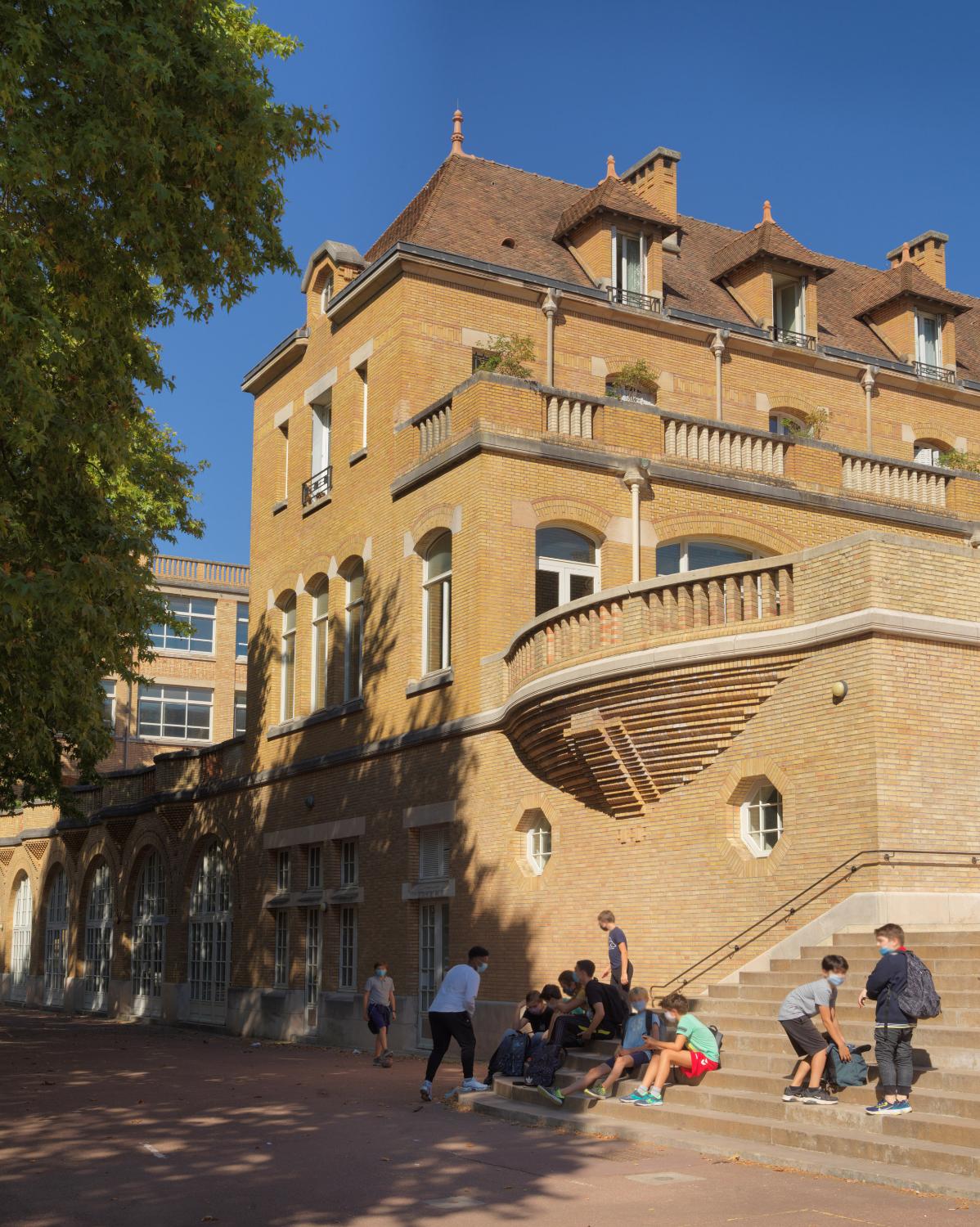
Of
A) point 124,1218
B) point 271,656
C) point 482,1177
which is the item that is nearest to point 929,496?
point 271,656

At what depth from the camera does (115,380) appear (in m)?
15.7

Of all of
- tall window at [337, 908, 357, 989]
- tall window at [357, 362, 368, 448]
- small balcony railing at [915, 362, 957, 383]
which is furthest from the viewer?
small balcony railing at [915, 362, 957, 383]

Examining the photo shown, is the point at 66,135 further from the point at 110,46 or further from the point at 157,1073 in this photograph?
the point at 157,1073

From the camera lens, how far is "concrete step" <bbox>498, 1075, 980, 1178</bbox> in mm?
10430

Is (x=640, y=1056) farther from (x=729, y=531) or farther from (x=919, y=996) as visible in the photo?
(x=729, y=531)

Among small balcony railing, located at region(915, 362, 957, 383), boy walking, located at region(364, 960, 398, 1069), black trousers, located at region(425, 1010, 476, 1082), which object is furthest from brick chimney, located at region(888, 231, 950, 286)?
black trousers, located at region(425, 1010, 476, 1082)

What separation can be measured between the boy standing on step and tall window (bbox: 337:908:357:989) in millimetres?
14034

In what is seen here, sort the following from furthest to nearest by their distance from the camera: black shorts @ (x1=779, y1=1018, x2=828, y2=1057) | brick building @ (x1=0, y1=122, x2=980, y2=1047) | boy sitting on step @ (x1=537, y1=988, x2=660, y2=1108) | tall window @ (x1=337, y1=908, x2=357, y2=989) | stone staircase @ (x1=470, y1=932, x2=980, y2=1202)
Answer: tall window @ (x1=337, y1=908, x2=357, y2=989) < brick building @ (x1=0, y1=122, x2=980, y2=1047) < boy sitting on step @ (x1=537, y1=988, x2=660, y2=1108) < black shorts @ (x1=779, y1=1018, x2=828, y2=1057) < stone staircase @ (x1=470, y1=932, x2=980, y2=1202)

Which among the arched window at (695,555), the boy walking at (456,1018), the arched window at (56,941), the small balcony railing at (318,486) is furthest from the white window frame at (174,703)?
the boy walking at (456,1018)

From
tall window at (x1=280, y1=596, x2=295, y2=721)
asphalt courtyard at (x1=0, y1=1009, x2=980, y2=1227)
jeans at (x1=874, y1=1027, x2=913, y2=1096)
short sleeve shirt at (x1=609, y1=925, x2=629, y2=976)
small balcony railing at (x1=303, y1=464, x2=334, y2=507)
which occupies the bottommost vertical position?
asphalt courtyard at (x1=0, y1=1009, x2=980, y2=1227)

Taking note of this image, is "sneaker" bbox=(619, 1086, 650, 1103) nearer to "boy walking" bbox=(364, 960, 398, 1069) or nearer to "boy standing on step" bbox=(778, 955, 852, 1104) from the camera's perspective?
"boy standing on step" bbox=(778, 955, 852, 1104)

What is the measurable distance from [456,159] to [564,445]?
9442mm

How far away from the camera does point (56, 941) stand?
42594 mm

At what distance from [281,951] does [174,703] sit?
93.3 ft
